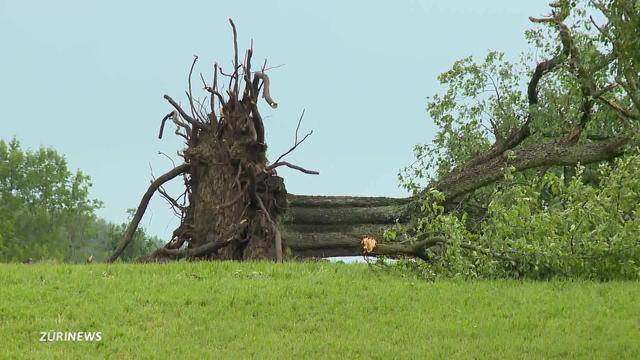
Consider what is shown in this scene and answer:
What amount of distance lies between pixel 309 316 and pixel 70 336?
9.32ft

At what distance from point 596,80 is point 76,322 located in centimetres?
1295

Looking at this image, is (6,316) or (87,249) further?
(87,249)

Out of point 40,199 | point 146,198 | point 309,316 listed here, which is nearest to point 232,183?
point 146,198

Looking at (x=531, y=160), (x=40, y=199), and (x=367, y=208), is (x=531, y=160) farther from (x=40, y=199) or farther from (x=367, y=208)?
(x=40, y=199)

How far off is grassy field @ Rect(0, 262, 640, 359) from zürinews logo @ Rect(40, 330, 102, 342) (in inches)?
3.5

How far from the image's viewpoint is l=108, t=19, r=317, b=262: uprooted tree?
54.0 feet

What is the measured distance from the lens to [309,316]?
413 inches

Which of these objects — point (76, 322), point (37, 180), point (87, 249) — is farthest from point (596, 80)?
point (87, 249)

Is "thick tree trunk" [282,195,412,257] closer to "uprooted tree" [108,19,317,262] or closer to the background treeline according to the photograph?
"uprooted tree" [108,19,317,262]

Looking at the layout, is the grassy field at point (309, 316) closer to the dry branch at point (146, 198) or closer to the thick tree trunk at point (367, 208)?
the dry branch at point (146, 198)

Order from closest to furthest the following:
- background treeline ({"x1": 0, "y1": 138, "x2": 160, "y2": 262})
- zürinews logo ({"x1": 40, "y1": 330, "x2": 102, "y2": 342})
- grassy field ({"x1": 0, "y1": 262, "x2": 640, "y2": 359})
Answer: grassy field ({"x1": 0, "y1": 262, "x2": 640, "y2": 359}) → zürinews logo ({"x1": 40, "y1": 330, "x2": 102, "y2": 342}) → background treeline ({"x1": 0, "y1": 138, "x2": 160, "y2": 262})

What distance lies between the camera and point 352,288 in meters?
11.9

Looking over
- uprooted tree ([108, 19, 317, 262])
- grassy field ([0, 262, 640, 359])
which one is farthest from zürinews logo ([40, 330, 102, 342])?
uprooted tree ([108, 19, 317, 262])

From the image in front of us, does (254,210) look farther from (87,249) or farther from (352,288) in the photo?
(87,249)
